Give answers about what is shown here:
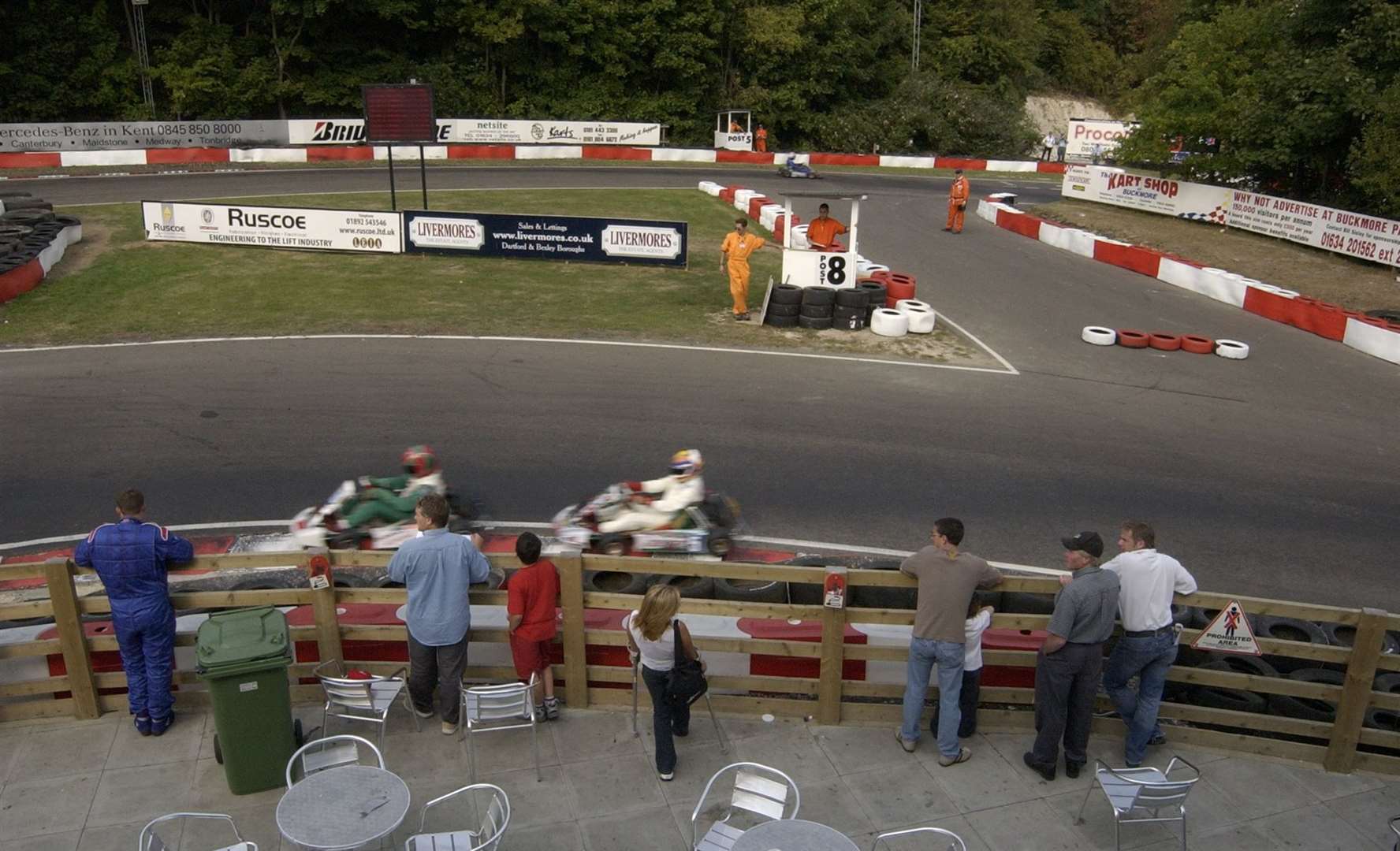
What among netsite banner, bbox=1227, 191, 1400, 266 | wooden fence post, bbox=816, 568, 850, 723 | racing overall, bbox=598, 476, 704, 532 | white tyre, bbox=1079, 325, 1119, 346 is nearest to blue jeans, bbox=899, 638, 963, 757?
wooden fence post, bbox=816, 568, 850, 723

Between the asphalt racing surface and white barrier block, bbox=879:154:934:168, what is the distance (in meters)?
30.5

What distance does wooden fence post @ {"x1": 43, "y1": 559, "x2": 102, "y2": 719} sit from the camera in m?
7.11

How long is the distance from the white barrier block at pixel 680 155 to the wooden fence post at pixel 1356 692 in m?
42.0

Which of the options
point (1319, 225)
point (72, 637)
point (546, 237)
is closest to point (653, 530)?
point (72, 637)

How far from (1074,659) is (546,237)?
791 inches

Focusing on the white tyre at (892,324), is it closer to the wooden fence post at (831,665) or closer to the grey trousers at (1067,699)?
the wooden fence post at (831,665)

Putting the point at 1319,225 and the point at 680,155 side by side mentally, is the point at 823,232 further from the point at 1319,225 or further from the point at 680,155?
the point at 680,155

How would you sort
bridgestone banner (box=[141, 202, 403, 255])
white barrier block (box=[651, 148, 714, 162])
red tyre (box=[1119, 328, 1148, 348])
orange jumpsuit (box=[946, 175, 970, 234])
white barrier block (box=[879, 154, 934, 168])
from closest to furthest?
red tyre (box=[1119, 328, 1148, 348]) → bridgestone banner (box=[141, 202, 403, 255]) → orange jumpsuit (box=[946, 175, 970, 234]) → white barrier block (box=[651, 148, 714, 162]) → white barrier block (box=[879, 154, 934, 168])

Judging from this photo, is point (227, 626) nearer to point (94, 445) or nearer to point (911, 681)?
point (911, 681)

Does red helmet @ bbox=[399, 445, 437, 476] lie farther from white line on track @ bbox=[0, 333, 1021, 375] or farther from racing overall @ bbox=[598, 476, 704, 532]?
white line on track @ bbox=[0, 333, 1021, 375]

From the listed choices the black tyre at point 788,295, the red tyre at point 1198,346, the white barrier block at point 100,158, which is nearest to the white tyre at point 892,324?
the black tyre at point 788,295

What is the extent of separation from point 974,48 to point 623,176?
37384mm

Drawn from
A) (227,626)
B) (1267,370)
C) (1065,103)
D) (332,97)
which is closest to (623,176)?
(332,97)

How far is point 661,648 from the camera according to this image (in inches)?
269
